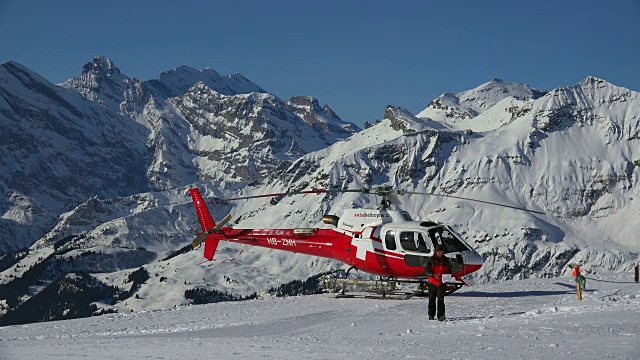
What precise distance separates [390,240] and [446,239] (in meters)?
2.76

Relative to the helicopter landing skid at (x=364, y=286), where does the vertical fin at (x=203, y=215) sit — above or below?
above

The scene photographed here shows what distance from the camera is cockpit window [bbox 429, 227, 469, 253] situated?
114 feet

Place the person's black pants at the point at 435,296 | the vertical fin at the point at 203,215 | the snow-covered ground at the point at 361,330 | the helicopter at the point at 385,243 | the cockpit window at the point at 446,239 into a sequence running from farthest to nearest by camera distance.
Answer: the vertical fin at the point at 203,215
the helicopter at the point at 385,243
the cockpit window at the point at 446,239
the person's black pants at the point at 435,296
the snow-covered ground at the point at 361,330

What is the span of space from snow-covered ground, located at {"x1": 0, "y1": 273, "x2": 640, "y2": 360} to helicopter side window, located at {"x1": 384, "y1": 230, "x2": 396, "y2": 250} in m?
3.24

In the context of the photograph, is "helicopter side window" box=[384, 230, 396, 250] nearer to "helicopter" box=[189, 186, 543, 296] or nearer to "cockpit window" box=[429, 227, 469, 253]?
"helicopter" box=[189, 186, 543, 296]

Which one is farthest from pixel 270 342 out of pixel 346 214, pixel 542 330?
pixel 346 214

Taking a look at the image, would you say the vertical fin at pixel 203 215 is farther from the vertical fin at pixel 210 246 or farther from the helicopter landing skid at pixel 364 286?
the helicopter landing skid at pixel 364 286

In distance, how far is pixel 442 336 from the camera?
21.2 metres

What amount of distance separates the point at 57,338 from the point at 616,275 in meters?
33.2

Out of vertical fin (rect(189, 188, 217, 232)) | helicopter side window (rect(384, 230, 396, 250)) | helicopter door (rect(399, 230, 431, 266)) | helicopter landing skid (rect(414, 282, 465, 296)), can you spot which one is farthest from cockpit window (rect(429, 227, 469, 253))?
vertical fin (rect(189, 188, 217, 232))

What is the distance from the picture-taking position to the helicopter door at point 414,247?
35.3 m

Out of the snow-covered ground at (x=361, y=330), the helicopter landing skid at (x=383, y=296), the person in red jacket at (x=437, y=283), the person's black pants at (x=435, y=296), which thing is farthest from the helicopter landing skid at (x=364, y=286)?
the person's black pants at (x=435, y=296)

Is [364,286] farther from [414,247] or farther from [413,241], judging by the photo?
[413,241]

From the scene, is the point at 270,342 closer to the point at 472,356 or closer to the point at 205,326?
the point at 472,356
